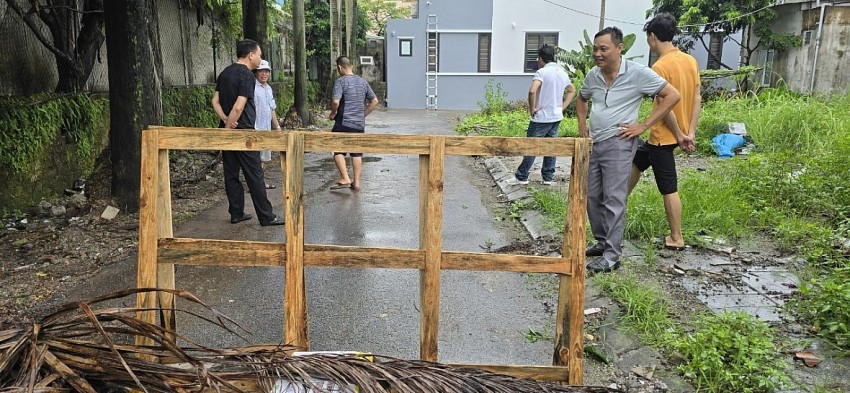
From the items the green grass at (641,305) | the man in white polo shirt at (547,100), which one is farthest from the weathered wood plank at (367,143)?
the man in white polo shirt at (547,100)

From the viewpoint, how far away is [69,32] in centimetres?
795

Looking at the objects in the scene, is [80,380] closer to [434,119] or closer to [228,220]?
[228,220]

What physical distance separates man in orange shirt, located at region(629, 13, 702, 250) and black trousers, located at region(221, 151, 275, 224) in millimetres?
3787

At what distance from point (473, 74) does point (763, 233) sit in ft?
66.9

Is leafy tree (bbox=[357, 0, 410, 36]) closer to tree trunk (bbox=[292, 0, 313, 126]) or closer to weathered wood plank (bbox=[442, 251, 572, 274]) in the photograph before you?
tree trunk (bbox=[292, 0, 313, 126])

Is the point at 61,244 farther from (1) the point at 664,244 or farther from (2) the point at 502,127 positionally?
(2) the point at 502,127

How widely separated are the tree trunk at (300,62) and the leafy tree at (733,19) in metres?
12.3

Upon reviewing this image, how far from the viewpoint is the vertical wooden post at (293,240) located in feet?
8.91

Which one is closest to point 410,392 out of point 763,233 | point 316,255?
point 316,255

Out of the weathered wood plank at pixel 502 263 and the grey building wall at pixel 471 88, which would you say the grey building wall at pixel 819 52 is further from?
the weathered wood plank at pixel 502 263

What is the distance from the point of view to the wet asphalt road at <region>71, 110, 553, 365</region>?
393 cm

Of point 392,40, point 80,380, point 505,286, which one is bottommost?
point 505,286

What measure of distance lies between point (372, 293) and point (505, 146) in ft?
7.60

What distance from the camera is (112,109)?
22.5ft
